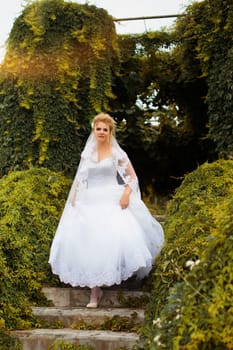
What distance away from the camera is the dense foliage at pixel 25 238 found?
17.2ft

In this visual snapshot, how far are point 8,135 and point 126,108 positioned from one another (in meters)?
2.56

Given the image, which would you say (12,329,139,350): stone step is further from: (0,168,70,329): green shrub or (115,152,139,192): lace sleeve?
(115,152,139,192): lace sleeve

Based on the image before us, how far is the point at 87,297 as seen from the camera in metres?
A: 5.87

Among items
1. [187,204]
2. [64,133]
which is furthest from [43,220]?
[64,133]

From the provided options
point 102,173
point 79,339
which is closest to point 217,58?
point 102,173

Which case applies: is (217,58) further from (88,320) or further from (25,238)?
(88,320)

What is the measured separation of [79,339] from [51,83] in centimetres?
529

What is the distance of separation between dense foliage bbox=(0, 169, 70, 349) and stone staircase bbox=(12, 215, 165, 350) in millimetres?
175

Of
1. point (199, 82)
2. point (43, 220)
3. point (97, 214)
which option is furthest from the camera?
point (199, 82)

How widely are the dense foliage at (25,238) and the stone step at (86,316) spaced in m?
0.19

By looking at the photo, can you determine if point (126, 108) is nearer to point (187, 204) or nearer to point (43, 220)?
point (43, 220)

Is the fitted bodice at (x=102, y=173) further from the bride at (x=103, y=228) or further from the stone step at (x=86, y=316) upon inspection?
the stone step at (x=86, y=316)

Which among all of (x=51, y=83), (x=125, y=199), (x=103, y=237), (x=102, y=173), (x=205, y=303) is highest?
(x=51, y=83)

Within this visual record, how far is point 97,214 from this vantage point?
5.85 metres
